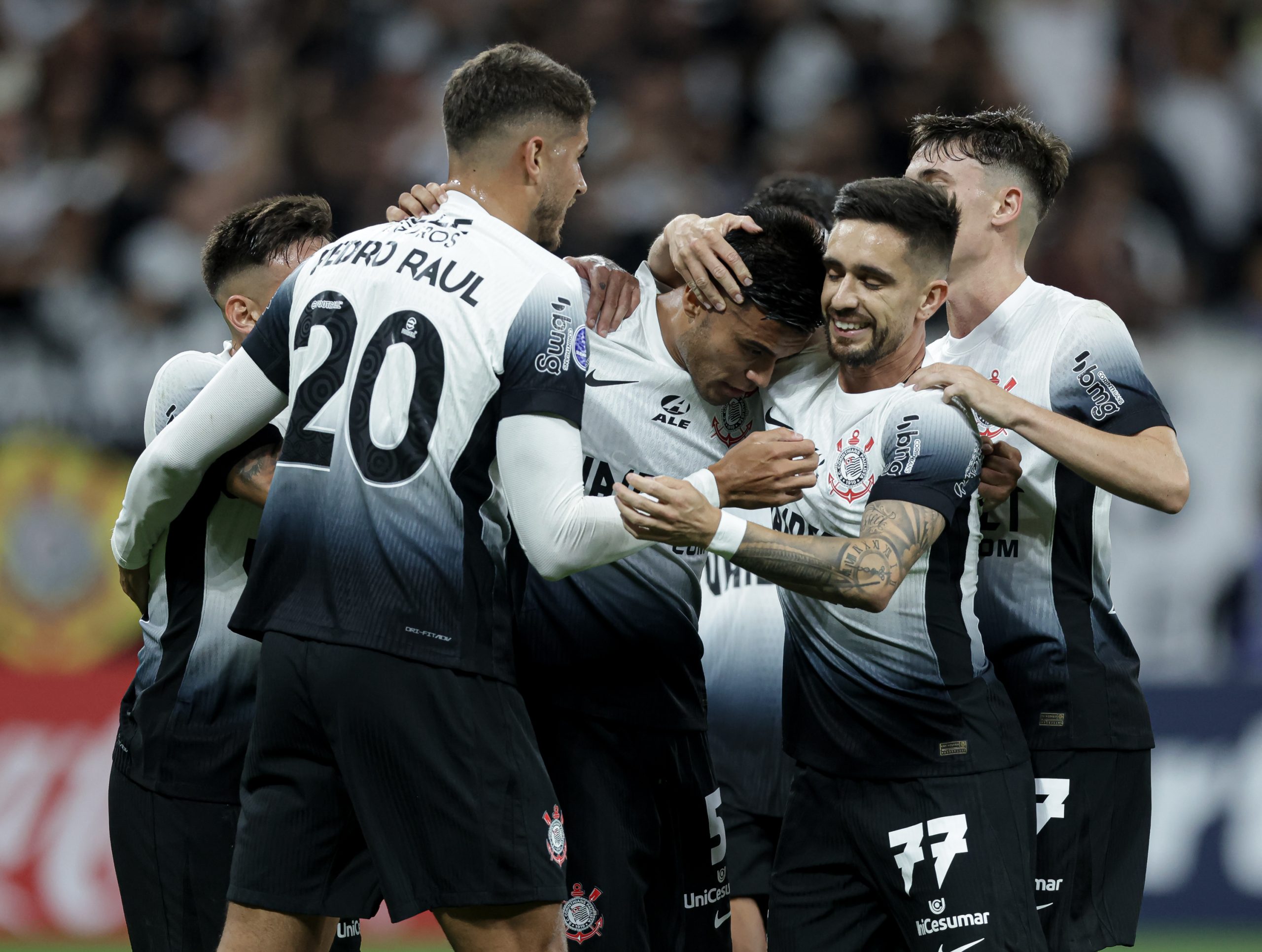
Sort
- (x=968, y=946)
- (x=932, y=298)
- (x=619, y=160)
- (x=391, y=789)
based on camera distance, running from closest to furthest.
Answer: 1. (x=391, y=789)
2. (x=968, y=946)
3. (x=932, y=298)
4. (x=619, y=160)

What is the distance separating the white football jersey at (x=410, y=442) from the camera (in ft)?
11.6

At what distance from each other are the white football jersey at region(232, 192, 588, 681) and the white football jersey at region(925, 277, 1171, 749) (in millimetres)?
1536

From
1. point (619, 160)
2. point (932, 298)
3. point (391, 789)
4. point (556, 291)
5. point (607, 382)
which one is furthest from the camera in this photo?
point (619, 160)

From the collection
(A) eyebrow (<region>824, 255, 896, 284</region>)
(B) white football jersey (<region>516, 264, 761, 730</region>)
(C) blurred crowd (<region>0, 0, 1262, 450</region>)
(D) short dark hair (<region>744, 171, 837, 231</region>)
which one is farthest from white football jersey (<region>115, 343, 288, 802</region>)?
(C) blurred crowd (<region>0, 0, 1262, 450</region>)

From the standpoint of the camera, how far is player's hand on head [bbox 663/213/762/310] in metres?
4.18

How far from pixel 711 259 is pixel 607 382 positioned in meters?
0.50

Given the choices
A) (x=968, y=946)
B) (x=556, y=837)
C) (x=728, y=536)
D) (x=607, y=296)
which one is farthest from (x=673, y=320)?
(x=968, y=946)

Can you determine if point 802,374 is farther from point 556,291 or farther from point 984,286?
point 556,291

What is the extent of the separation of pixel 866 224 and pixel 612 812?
1.82 meters

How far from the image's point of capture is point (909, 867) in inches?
155

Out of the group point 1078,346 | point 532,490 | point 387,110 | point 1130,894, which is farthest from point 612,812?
point 387,110

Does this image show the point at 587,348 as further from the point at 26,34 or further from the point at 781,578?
the point at 26,34

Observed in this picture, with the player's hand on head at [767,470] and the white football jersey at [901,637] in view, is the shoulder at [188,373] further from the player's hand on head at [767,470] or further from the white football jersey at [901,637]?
the white football jersey at [901,637]

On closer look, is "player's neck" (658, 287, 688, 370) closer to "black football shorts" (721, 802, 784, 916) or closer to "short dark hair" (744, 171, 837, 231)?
Result: "short dark hair" (744, 171, 837, 231)
